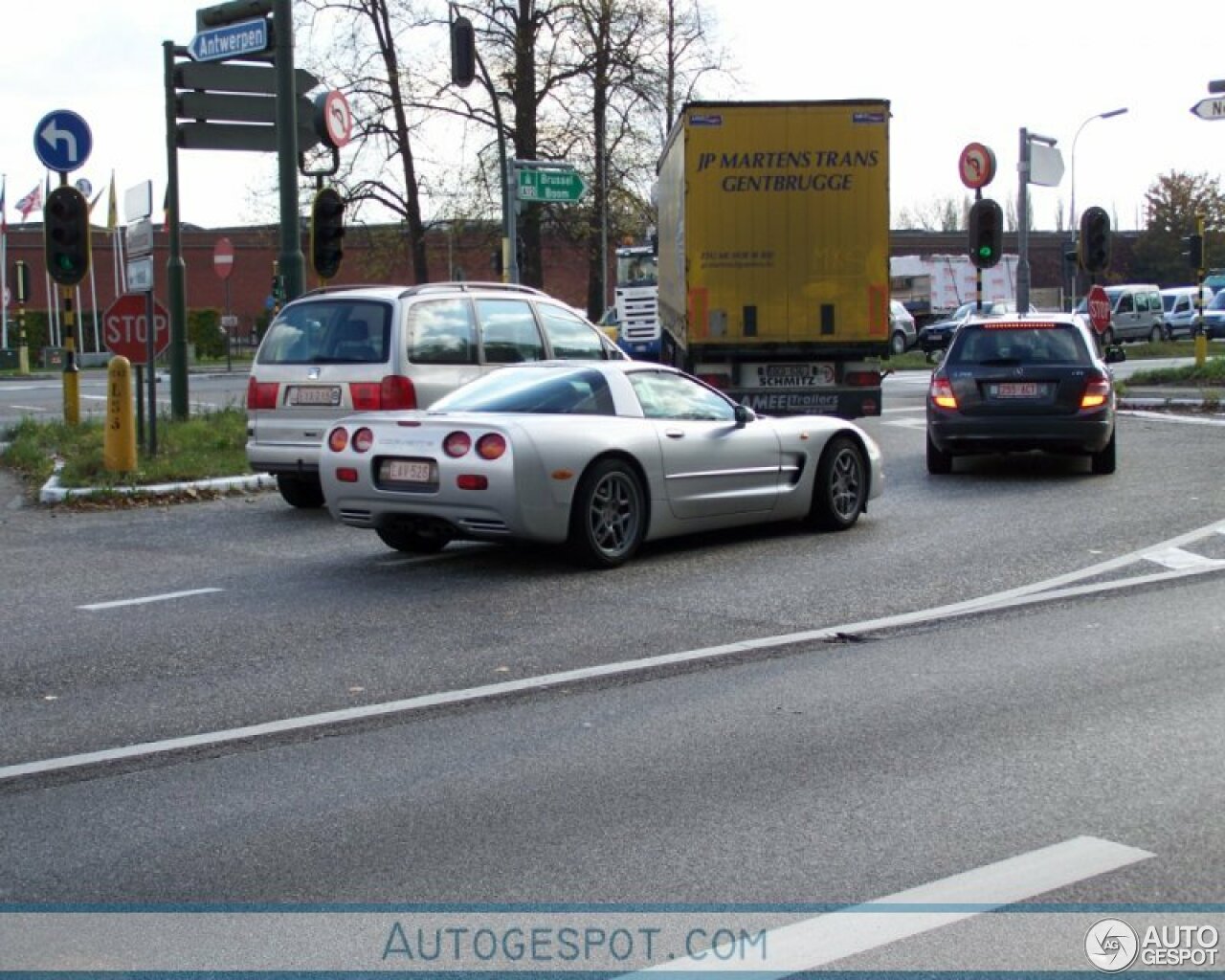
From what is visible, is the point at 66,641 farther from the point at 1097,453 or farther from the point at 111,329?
the point at 1097,453

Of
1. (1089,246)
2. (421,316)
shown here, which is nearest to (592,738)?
(421,316)

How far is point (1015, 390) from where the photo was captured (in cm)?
1562

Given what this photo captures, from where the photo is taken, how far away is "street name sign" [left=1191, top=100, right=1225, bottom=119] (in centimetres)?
2134

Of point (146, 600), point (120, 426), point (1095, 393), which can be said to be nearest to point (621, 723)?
point (146, 600)

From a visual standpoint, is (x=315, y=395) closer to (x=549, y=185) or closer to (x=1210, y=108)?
(x=549, y=185)

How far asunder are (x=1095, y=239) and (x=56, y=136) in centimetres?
1923

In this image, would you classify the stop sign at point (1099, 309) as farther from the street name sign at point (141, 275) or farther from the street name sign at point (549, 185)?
the street name sign at point (141, 275)

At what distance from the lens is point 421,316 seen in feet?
43.8

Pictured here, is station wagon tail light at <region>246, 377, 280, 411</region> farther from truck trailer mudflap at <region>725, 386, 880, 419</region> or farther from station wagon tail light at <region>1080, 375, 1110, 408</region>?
station wagon tail light at <region>1080, 375, 1110, 408</region>

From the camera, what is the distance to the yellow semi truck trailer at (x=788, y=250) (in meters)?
17.9

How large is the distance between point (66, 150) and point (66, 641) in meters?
10.8

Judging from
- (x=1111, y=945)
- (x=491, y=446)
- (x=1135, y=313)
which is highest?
(x=1135, y=313)

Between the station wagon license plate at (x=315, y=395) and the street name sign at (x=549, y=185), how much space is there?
11726 mm

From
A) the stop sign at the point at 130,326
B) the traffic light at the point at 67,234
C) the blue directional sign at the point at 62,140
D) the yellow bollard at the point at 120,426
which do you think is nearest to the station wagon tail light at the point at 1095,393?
the stop sign at the point at 130,326
